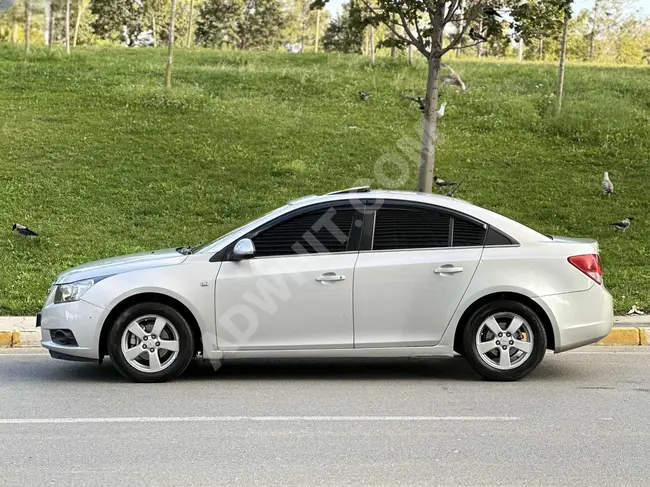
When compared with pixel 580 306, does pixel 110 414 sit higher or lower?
lower

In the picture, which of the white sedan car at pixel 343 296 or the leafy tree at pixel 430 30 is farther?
the leafy tree at pixel 430 30

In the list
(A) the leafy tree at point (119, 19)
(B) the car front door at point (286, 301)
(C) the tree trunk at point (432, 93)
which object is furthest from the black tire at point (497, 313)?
(A) the leafy tree at point (119, 19)

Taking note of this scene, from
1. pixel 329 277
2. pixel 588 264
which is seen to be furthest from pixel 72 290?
pixel 588 264

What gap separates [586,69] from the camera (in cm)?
3188

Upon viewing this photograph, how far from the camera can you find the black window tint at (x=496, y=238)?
23.5ft

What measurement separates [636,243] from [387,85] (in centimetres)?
1310

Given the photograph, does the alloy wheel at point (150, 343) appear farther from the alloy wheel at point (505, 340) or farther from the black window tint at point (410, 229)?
the alloy wheel at point (505, 340)

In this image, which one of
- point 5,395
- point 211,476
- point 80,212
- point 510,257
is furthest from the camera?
point 80,212

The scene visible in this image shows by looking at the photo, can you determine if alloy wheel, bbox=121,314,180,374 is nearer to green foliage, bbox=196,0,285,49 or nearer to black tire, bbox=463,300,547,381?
black tire, bbox=463,300,547,381

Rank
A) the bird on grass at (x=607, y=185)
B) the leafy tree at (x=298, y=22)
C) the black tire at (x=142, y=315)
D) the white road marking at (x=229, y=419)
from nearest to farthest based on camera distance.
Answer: the white road marking at (x=229, y=419) < the black tire at (x=142, y=315) < the bird on grass at (x=607, y=185) < the leafy tree at (x=298, y=22)

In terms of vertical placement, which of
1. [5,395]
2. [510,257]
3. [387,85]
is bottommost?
[5,395]

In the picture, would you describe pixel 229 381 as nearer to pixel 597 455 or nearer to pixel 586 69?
pixel 597 455

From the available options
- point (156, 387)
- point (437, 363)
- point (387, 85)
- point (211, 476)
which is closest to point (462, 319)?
point (437, 363)

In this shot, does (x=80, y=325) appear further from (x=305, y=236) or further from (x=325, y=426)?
(x=325, y=426)
